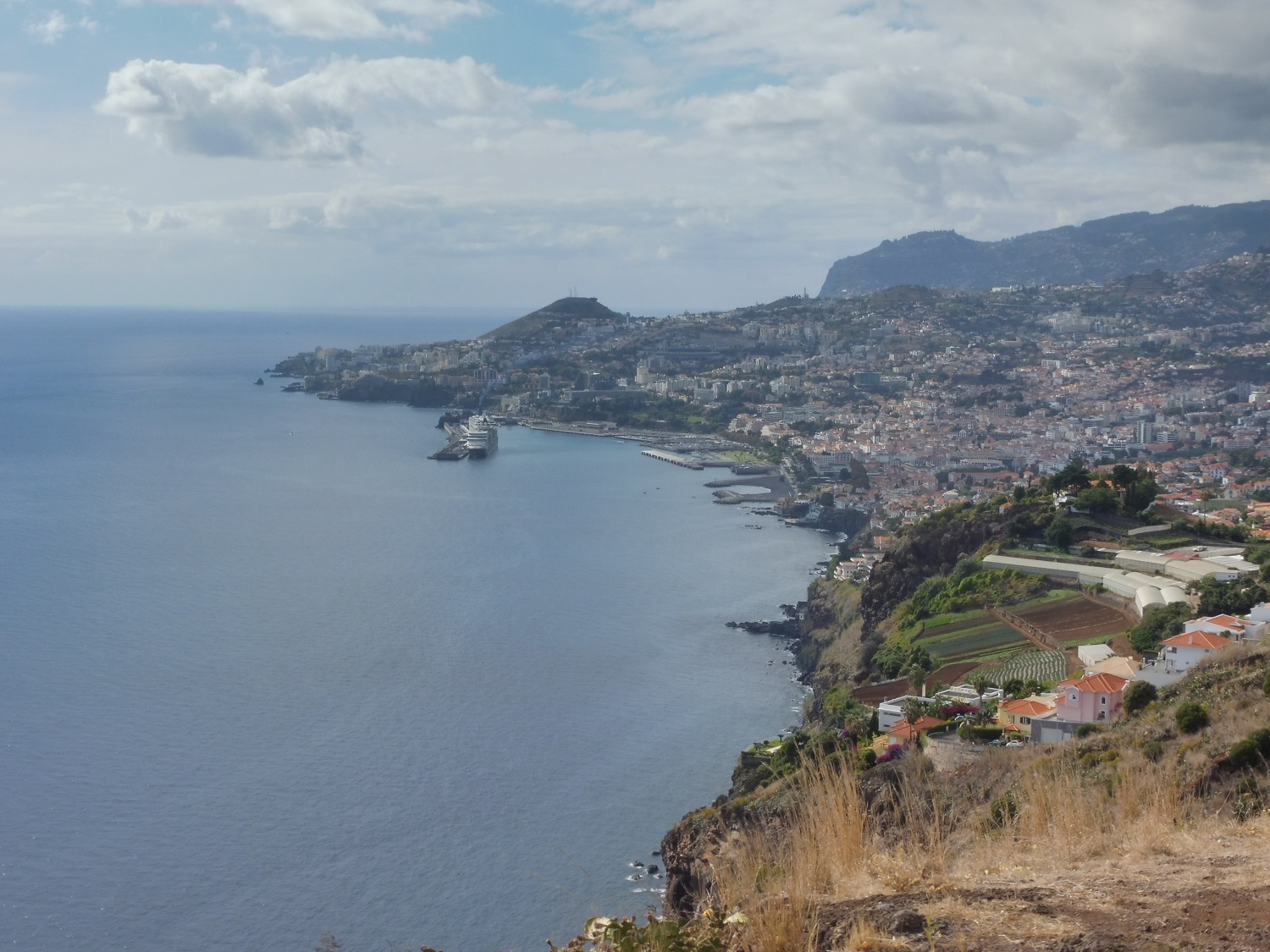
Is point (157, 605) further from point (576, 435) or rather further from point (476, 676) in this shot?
point (576, 435)

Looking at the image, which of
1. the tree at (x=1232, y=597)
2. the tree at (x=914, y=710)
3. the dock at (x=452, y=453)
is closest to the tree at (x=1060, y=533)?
the tree at (x=1232, y=597)

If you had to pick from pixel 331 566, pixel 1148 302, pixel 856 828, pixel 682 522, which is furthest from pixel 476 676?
pixel 1148 302

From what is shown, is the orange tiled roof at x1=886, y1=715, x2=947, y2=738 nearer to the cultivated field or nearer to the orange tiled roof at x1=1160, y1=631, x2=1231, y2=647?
the orange tiled roof at x1=1160, y1=631, x2=1231, y2=647

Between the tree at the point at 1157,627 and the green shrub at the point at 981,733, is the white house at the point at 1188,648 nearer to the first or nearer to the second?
the tree at the point at 1157,627

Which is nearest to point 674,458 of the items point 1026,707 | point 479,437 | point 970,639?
point 479,437

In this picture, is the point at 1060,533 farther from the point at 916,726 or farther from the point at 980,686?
the point at 916,726

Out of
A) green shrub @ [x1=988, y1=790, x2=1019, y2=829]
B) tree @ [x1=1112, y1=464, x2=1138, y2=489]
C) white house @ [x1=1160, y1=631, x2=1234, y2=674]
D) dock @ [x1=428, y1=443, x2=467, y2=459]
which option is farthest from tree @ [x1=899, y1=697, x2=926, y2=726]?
dock @ [x1=428, y1=443, x2=467, y2=459]
